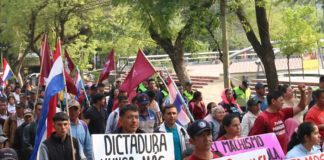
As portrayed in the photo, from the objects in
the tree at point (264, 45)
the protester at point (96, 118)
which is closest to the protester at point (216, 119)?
the protester at point (96, 118)

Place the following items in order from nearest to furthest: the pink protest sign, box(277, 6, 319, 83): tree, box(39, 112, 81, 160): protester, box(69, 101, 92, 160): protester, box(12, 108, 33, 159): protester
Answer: box(39, 112, 81, 160): protester, the pink protest sign, box(69, 101, 92, 160): protester, box(12, 108, 33, 159): protester, box(277, 6, 319, 83): tree

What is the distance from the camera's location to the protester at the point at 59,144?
592cm

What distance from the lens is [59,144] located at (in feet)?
19.7

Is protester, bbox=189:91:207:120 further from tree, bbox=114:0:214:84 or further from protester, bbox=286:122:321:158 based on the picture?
protester, bbox=286:122:321:158

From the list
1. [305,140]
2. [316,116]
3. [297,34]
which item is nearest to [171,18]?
[297,34]

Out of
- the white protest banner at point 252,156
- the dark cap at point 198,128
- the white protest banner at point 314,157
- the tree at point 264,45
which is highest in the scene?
the tree at point 264,45

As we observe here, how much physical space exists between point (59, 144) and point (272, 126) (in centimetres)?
259

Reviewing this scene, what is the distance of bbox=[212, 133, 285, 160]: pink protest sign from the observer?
6.09m

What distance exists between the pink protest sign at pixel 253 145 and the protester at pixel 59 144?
1533 millimetres

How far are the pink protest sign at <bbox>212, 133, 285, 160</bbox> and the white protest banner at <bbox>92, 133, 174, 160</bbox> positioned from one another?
0.54 m

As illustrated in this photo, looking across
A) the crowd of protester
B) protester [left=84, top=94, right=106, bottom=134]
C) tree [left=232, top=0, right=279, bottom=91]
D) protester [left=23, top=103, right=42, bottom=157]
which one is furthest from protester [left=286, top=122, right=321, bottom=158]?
tree [left=232, top=0, right=279, bottom=91]

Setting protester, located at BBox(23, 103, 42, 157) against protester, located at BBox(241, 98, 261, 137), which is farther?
protester, located at BBox(23, 103, 42, 157)

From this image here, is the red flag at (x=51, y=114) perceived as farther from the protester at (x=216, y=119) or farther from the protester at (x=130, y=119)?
the protester at (x=216, y=119)

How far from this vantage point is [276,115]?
7.11 metres
